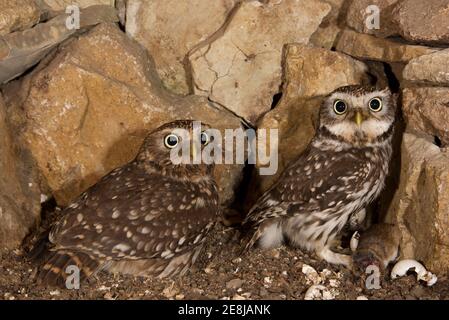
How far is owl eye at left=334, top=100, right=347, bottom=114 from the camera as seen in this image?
15.3ft

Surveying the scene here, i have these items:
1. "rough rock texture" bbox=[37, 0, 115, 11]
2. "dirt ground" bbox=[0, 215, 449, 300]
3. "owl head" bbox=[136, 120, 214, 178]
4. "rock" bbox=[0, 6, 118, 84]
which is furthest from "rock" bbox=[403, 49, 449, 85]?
"rough rock texture" bbox=[37, 0, 115, 11]

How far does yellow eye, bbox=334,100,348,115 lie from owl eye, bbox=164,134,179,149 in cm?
100

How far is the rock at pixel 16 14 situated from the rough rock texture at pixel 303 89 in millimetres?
1620

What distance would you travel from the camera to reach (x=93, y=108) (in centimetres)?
514

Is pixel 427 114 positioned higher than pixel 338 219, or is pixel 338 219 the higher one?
pixel 427 114

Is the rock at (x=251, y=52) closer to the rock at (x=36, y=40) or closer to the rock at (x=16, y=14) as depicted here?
the rock at (x=36, y=40)

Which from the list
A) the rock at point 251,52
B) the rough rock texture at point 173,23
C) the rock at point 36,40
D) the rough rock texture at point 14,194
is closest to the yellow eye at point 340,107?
the rock at point 251,52

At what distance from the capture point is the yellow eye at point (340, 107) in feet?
15.3

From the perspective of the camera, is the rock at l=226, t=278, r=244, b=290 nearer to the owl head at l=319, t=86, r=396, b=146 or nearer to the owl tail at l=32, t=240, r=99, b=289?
the owl tail at l=32, t=240, r=99, b=289

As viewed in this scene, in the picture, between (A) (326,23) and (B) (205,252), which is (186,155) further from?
(A) (326,23)

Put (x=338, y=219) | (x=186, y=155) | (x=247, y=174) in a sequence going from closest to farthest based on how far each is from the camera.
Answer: (x=186, y=155)
(x=338, y=219)
(x=247, y=174)

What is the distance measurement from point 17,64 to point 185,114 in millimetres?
1113

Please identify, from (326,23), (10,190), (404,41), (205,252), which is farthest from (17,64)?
(404,41)

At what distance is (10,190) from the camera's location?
4.91 metres
